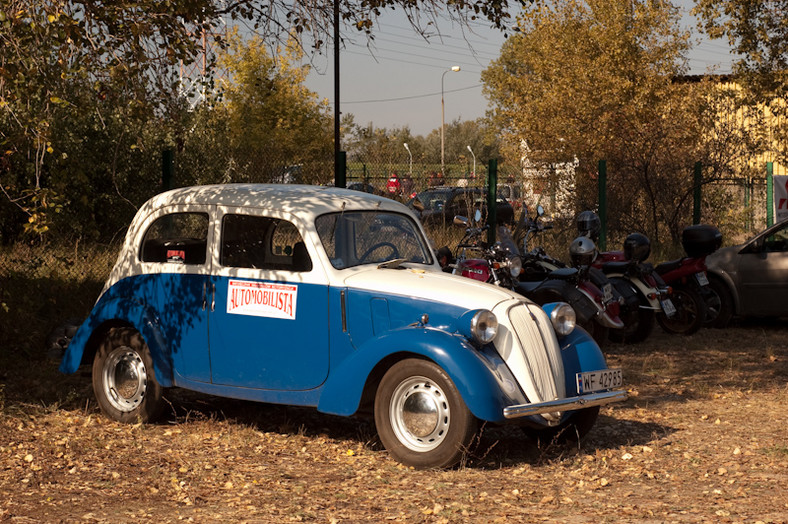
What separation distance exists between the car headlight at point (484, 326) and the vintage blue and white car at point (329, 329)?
0.04ft

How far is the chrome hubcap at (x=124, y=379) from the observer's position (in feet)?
25.2

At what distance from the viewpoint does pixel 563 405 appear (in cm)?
638

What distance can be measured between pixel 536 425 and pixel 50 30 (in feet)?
12.7

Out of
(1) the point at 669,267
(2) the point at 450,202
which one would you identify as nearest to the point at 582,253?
(1) the point at 669,267

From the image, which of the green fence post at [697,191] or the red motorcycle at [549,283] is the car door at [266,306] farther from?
the green fence post at [697,191]

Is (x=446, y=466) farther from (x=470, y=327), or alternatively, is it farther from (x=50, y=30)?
(x=50, y=30)

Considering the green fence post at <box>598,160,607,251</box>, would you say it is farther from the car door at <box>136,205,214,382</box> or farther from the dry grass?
the car door at <box>136,205,214,382</box>

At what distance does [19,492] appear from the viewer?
5.94 meters

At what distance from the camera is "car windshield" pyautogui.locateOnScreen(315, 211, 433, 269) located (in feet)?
23.6

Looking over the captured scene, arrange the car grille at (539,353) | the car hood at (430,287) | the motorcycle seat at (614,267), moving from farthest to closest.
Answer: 1. the motorcycle seat at (614,267)
2. the car hood at (430,287)
3. the car grille at (539,353)

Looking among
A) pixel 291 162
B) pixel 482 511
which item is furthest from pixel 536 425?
pixel 291 162

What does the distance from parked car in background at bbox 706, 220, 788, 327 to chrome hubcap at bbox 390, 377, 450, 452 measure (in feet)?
25.0

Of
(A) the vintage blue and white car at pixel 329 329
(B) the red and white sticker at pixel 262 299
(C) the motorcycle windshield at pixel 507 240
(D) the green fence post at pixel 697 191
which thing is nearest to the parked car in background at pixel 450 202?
(C) the motorcycle windshield at pixel 507 240

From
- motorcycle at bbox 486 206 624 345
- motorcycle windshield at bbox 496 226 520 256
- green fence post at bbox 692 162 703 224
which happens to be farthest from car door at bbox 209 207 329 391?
green fence post at bbox 692 162 703 224
